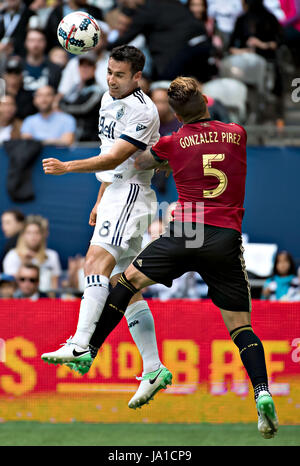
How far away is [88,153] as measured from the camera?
12375 mm

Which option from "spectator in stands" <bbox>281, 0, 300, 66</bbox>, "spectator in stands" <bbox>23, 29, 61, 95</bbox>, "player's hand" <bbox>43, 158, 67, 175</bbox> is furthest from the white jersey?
"spectator in stands" <bbox>281, 0, 300, 66</bbox>

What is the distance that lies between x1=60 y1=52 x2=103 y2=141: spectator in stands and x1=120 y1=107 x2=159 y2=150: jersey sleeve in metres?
5.61

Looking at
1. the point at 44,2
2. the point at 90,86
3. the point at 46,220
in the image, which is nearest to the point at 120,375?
the point at 46,220

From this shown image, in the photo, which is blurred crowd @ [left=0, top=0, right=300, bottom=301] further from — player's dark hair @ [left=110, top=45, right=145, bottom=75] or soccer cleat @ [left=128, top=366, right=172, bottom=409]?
player's dark hair @ [left=110, top=45, right=145, bottom=75]

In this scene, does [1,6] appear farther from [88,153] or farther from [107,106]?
[107,106]

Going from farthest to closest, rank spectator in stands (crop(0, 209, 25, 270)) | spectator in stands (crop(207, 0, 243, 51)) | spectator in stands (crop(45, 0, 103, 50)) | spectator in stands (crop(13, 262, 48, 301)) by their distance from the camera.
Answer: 1. spectator in stands (crop(45, 0, 103, 50))
2. spectator in stands (crop(207, 0, 243, 51))
3. spectator in stands (crop(0, 209, 25, 270))
4. spectator in stands (crop(13, 262, 48, 301))

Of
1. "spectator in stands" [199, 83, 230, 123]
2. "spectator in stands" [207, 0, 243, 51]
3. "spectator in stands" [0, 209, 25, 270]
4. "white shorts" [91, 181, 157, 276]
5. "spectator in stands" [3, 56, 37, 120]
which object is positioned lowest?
"white shorts" [91, 181, 157, 276]

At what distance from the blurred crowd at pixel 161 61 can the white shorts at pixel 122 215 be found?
15.9 ft

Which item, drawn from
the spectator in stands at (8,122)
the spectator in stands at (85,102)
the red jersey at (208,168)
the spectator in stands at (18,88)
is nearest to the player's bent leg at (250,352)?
the red jersey at (208,168)

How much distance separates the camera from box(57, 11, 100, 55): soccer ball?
7133mm

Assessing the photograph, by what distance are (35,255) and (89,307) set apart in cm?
533

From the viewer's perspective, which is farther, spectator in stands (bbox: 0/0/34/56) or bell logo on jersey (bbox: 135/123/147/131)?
spectator in stands (bbox: 0/0/34/56)

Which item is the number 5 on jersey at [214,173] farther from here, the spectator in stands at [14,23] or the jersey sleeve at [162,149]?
the spectator in stands at [14,23]

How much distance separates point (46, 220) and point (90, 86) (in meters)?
2.07
